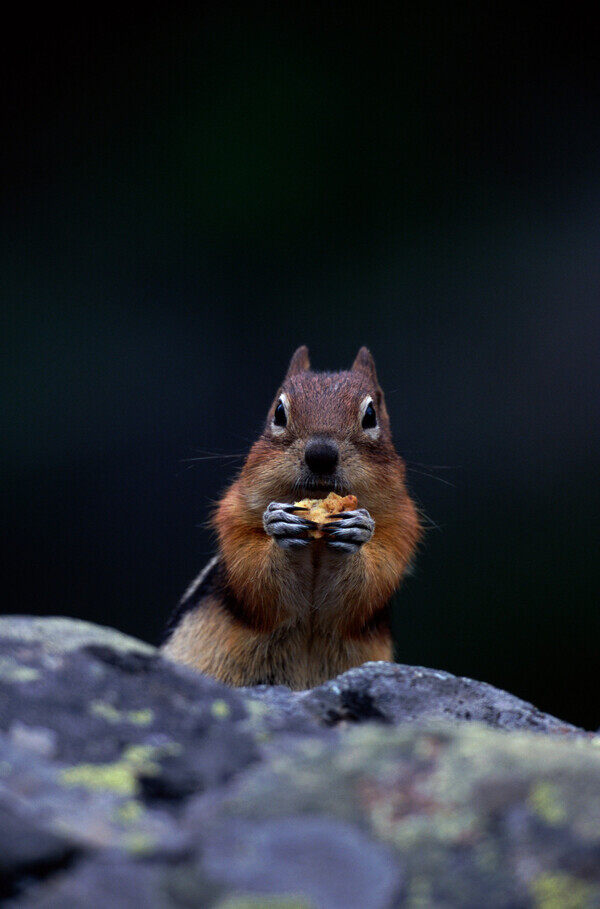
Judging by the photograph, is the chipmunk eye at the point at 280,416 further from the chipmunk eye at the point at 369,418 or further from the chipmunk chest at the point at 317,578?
the chipmunk chest at the point at 317,578

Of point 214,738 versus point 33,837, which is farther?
point 214,738

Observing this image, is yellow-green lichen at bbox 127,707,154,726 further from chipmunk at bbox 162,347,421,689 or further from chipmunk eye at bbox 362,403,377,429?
chipmunk eye at bbox 362,403,377,429

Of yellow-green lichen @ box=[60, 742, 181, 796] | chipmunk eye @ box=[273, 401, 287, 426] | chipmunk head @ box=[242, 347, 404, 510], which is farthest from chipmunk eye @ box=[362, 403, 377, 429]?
yellow-green lichen @ box=[60, 742, 181, 796]

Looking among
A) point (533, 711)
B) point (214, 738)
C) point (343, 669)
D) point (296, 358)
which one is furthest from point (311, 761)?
point (296, 358)

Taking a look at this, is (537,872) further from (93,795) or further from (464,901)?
(93,795)

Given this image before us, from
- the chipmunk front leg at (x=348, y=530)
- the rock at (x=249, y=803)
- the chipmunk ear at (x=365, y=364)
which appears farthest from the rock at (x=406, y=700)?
the chipmunk ear at (x=365, y=364)

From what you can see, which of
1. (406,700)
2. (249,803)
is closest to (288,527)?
(406,700)
